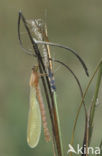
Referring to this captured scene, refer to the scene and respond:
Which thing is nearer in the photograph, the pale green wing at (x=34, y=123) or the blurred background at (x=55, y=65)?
the pale green wing at (x=34, y=123)

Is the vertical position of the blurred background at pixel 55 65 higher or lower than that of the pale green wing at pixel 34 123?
lower

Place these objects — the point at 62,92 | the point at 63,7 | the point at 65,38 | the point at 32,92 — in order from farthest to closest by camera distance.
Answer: the point at 63,7
the point at 65,38
the point at 62,92
the point at 32,92

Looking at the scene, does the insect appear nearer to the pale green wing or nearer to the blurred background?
the pale green wing

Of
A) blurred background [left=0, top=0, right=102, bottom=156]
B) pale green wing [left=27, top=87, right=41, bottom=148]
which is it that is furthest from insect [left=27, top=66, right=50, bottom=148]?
blurred background [left=0, top=0, right=102, bottom=156]

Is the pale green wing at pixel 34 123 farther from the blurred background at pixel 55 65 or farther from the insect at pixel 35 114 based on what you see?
the blurred background at pixel 55 65

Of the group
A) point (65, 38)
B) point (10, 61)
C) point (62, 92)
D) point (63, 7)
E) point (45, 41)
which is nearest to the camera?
point (45, 41)

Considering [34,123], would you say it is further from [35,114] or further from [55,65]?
[55,65]

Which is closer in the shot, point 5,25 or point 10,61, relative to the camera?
point 10,61

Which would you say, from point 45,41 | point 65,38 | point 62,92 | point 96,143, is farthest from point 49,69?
point 65,38

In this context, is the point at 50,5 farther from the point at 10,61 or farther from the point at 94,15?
the point at 10,61

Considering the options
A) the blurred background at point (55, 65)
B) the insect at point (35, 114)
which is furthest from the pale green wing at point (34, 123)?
the blurred background at point (55, 65)
